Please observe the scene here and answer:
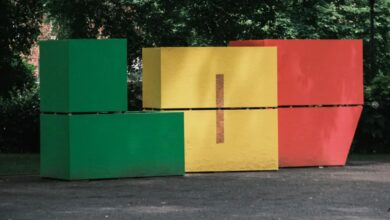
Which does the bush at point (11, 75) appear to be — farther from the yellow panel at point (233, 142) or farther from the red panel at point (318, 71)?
the yellow panel at point (233, 142)

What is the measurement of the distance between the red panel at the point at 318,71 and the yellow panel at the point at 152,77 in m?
2.05

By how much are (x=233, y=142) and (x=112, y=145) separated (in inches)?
93.8

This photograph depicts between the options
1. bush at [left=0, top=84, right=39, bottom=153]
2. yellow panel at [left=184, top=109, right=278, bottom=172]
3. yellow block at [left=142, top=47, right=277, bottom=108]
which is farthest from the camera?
bush at [left=0, top=84, right=39, bottom=153]

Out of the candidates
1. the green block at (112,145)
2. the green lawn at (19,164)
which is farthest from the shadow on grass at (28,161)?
the green block at (112,145)

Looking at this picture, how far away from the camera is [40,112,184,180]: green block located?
1711 centimetres

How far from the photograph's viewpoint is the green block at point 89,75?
17.0 metres

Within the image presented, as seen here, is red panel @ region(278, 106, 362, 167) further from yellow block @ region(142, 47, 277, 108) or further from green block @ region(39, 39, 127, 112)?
green block @ region(39, 39, 127, 112)

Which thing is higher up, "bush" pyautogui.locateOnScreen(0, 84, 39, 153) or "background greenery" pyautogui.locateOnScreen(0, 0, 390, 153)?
"background greenery" pyautogui.locateOnScreen(0, 0, 390, 153)

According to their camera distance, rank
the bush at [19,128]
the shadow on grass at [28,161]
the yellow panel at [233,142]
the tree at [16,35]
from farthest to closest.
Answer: the bush at [19,128] < the tree at [16,35] < the shadow on grass at [28,161] < the yellow panel at [233,142]

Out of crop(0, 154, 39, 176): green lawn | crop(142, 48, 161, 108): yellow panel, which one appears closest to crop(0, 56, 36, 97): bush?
crop(0, 154, 39, 176): green lawn

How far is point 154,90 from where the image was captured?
18.5 m

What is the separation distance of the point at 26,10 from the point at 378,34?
17.4 m

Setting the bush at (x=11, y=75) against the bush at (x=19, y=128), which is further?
the bush at (x=19, y=128)

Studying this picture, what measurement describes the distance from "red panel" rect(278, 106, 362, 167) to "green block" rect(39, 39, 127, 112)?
11.3 feet
